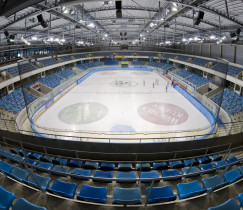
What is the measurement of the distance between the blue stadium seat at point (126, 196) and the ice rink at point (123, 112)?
325 inches

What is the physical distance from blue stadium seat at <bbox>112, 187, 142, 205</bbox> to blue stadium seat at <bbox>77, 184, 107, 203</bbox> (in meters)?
0.25

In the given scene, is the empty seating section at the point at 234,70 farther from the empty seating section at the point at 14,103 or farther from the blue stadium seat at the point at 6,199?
the empty seating section at the point at 14,103

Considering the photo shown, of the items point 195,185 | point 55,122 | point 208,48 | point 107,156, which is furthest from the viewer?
point 208,48

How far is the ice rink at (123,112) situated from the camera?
12492 millimetres

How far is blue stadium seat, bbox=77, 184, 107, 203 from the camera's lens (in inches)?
129

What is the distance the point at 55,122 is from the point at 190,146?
10.9 m

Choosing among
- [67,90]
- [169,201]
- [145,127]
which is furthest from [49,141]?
[67,90]

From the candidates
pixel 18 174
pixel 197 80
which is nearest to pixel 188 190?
pixel 18 174

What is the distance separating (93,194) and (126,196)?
0.74m

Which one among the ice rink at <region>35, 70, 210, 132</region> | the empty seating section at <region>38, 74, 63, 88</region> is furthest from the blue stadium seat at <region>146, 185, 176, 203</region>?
the empty seating section at <region>38, 74, 63, 88</region>

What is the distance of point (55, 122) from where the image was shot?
13.3 metres

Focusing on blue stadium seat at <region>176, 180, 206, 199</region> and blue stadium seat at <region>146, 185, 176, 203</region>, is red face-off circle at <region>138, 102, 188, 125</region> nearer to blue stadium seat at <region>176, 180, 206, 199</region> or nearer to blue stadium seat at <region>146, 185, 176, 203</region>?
blue stadium seat at <region>176, 180, 206, 199</region>

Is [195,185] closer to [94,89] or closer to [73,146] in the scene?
[73,146]

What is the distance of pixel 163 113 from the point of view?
14.9 metres
